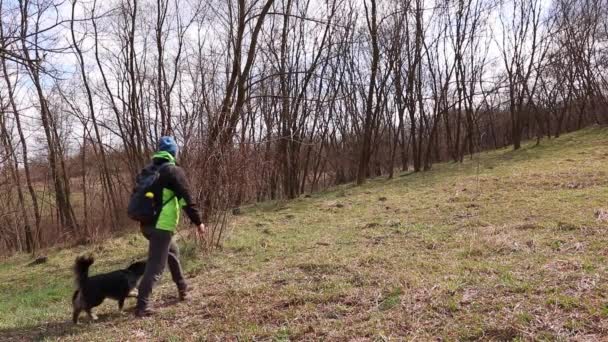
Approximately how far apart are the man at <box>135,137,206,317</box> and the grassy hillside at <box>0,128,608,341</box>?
0.40 meters

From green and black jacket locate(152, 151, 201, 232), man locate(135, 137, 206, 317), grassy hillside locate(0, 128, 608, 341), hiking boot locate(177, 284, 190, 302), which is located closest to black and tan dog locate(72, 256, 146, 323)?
grassy hillside locate(0, 128, 608, 341)

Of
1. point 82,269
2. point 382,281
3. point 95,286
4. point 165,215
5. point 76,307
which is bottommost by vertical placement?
point 382,281

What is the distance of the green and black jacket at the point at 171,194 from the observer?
4.42 m

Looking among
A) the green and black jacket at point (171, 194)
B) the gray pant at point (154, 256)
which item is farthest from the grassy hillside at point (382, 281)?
the green and black jacket at point (171, 194)

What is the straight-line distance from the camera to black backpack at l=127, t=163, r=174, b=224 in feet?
14.4

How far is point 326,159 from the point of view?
1139 inches

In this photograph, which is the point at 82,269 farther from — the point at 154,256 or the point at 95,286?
the point at 154,256

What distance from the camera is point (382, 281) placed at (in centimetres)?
488

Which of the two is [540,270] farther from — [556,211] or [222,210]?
[222,210]

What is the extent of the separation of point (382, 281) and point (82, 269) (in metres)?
2.87

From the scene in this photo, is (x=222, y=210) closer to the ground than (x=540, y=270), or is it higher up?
higher up

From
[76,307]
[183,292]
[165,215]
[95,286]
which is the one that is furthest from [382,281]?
[76,307]

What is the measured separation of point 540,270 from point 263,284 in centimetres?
277

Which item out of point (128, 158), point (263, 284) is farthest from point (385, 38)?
point (263, 284)
